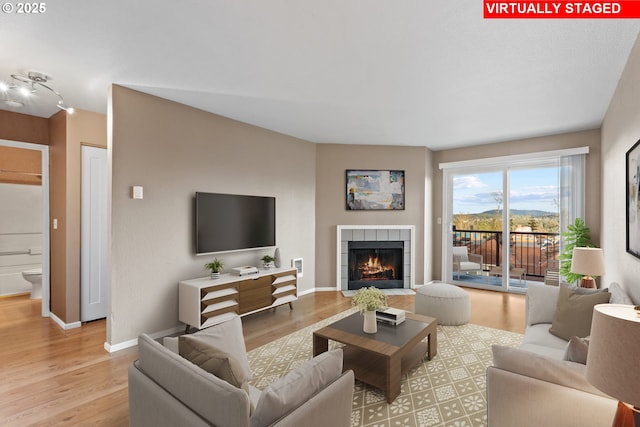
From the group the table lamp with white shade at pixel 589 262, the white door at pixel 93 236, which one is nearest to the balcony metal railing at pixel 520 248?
the table lamp with white shade at pixel 589 262

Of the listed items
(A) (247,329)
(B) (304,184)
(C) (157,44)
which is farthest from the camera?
(B) (304,184)

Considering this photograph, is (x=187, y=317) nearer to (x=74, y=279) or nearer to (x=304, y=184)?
(x=74, y=279)

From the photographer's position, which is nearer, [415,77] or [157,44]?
[157,44]

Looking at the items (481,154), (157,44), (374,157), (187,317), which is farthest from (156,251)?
(481,154)

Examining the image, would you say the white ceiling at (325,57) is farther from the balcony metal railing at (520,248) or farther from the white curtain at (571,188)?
the balcony metal railing at (520,248)

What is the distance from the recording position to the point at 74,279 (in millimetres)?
3881

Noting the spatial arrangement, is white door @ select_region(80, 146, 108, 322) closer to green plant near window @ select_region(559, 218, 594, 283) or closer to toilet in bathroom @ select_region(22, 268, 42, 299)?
toilet in bathroom @ select_region(22, 268, 42, 299)

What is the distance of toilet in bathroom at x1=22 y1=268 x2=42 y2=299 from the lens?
4.89m

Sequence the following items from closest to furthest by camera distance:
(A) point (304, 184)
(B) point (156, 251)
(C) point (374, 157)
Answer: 1. (B) point (156, 251)
2. (A) point (304, 184)
3. (C) point (374, 157)

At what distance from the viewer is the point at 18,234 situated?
5516mm

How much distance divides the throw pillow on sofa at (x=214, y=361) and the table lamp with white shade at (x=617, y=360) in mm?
1337

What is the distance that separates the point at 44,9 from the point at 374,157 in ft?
15.5

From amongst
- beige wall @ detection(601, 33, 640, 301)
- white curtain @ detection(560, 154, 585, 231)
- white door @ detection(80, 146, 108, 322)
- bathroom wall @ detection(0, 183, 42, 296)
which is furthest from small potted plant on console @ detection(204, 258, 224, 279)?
white curtain @ detection(560, 154, 585, 231)

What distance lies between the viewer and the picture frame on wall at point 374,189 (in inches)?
228
